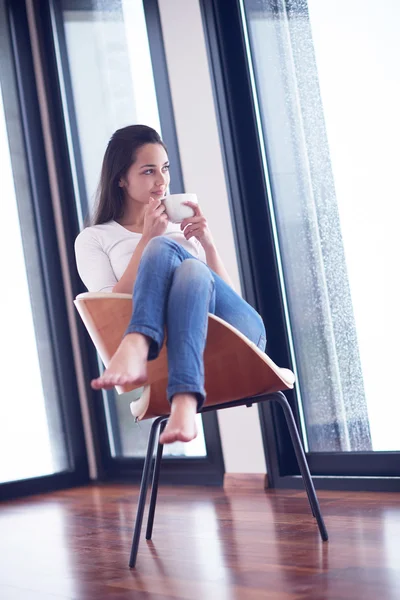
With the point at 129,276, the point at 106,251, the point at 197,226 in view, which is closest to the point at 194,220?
the point at 197,226

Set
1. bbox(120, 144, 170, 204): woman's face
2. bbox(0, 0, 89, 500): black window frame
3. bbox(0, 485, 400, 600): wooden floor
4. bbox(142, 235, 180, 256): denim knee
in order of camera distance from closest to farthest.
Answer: bbox(0, 485, 400, 600): wooden floor < bbox(142, 235, 180, 256): denim knee < bbox(120, 144, 170, 204): woman's face < bbox(0, 0, 89, 500): black window frame

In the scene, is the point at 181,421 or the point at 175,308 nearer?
the point at 181,421

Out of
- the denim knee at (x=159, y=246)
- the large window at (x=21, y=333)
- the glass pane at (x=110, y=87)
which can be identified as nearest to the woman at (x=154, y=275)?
the denim knee at (x=159, y=246)

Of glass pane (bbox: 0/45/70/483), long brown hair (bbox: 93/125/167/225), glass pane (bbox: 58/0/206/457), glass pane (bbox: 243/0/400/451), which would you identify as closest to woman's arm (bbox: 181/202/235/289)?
long brown hair (bbox: 93/125/167/225)

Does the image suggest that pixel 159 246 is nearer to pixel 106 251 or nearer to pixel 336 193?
pixel 106 251

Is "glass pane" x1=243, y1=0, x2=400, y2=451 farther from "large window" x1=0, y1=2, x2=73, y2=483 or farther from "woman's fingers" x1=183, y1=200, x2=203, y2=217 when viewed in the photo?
"large window" x1=0, y1=2, x2=73, y2=483

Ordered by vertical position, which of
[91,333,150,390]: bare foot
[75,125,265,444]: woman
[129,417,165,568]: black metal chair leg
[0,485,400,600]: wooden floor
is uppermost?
[75,125,265,444]: woman

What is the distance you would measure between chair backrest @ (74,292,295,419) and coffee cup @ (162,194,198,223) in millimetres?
286

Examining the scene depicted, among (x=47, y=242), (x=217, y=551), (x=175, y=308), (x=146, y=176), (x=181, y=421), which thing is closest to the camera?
(x=181, y=421)

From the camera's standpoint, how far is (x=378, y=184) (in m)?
2.44

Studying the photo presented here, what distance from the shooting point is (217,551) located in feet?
6.02

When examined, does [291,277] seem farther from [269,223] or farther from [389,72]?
[389,72]

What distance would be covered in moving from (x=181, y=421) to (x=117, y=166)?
41.1 inches

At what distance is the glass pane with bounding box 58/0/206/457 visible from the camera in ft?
11.0
